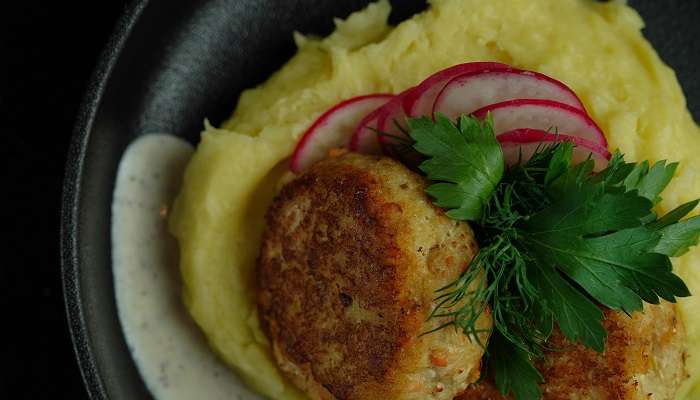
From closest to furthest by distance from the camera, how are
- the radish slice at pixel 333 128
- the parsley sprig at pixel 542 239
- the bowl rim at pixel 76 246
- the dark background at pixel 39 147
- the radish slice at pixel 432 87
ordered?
the parsley sprig at pixel 542 239
the radish slice at pixel 432 87
the bowl rim at pixel 76 246
the radish slice at pixel 333 128
the dark background at pixel 39 147

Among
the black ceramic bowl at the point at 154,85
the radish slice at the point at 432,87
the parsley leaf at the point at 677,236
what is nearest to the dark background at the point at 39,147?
the black ceramic bowl at the point at 154,85

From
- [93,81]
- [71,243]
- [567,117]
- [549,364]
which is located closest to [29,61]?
[93,81]

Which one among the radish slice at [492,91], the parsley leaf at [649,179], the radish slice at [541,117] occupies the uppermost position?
the radish slice at [492,91]

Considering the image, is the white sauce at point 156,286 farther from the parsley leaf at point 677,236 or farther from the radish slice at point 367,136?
the parsley leaf at point 677,236

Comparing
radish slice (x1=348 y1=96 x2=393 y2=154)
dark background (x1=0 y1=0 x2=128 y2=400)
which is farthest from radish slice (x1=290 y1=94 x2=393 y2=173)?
dark background (x1=0 y1=0 x2=128 y2=400)

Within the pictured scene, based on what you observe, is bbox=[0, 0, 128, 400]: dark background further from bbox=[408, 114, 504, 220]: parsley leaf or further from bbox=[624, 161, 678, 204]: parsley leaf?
bbox=[624, 161, 678, 204]: parsley leaf

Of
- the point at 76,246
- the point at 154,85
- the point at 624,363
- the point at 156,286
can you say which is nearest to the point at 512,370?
the point at 624,363

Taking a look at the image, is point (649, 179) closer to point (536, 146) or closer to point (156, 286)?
point (536, 146)
